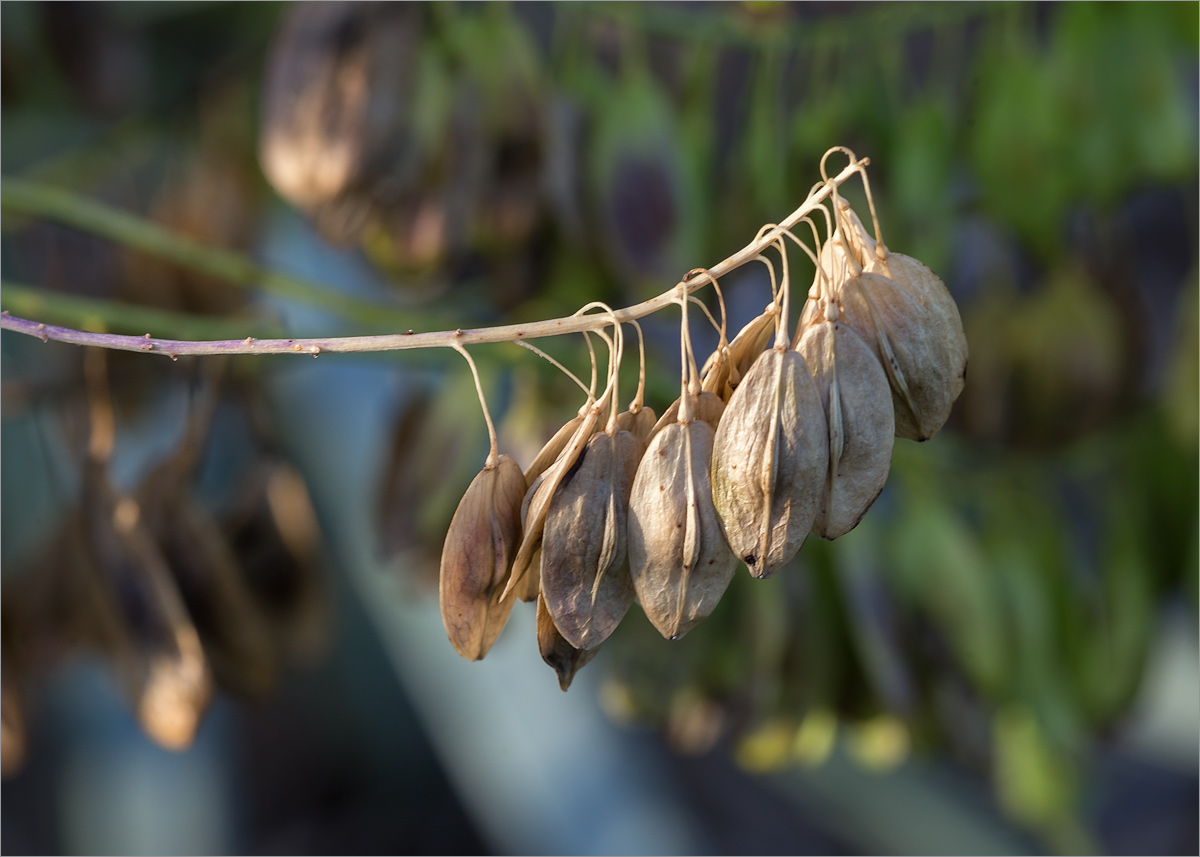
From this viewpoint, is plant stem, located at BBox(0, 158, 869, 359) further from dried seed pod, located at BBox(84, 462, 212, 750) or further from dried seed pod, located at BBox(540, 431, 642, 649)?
dried seed pod, located at BBox(84, 462, 212, 750)

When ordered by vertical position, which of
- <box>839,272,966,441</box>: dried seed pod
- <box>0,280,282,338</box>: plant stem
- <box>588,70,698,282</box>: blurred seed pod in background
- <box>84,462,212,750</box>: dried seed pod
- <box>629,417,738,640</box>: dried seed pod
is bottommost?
<box>84,462,212,750</box>: dried seed pod

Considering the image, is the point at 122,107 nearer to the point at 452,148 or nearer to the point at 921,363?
the point at 452,148

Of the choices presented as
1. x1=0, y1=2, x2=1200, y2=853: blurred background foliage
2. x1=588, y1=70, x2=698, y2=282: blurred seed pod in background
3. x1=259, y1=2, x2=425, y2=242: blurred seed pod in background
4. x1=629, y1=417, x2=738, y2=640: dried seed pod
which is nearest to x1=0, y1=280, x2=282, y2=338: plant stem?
x1=0, y1=2, x2=1200, y2=853: blurred background foliage

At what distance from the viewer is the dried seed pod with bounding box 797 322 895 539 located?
12.3 inches

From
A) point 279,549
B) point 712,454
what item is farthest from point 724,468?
point 279,549

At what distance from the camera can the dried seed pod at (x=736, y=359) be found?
1.14 ft

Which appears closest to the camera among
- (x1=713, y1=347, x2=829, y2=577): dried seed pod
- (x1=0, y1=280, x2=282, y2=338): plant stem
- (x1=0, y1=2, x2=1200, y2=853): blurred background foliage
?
(x1=713, y1=347, x2=829, y2=577): dried seed pod

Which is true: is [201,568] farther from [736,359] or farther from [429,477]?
[736,359]

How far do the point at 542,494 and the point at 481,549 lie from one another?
30 millimetres

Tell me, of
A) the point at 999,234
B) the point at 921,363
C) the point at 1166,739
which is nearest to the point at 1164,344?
the point at 999,234

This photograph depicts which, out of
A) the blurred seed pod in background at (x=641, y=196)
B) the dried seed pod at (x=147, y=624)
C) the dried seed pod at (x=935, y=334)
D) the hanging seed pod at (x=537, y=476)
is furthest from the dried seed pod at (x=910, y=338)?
the dried seed pod at (x=147, y=624)

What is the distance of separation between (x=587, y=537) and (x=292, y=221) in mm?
1029

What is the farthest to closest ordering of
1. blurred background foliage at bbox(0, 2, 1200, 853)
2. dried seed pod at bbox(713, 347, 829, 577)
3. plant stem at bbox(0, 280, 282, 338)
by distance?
blurred background foliage at bbox(0, 2, 1200, 853) < plant stem at bbox(0, 280, 282, 338) < dried seed pod at bbox(713, 347, 829, 577)

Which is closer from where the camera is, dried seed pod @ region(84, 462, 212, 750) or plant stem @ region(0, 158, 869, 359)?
plant stem @ region(0, 158, 869, 359)
